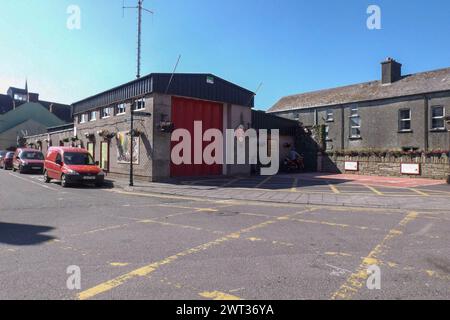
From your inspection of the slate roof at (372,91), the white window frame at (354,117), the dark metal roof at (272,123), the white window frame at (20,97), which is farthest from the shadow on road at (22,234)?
the white window frame at (20,97)

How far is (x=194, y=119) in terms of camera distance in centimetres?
1978

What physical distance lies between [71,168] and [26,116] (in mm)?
46474

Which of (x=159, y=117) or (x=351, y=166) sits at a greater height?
(x=159, y=117)

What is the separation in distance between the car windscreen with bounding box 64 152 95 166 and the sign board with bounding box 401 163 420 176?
1876 centimetres

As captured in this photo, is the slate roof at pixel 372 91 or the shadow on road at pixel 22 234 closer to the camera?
the shadow on road at pixel 22 234

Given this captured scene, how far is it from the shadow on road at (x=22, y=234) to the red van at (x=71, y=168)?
8504 millimetres

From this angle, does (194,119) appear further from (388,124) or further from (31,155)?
(31,155)

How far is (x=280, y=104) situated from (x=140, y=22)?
58.5 feet

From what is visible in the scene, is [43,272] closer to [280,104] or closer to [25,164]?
[25,164]

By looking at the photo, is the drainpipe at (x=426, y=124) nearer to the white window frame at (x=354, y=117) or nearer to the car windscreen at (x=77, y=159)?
the white window frame at (x=354, y=117)

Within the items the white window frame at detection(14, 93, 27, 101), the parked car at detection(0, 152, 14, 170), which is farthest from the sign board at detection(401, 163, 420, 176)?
the white window frame at detection(14, 93, 27, 101)

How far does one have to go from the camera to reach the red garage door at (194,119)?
19.0 metres

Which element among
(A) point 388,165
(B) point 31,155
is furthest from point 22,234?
(B) point 31,155
